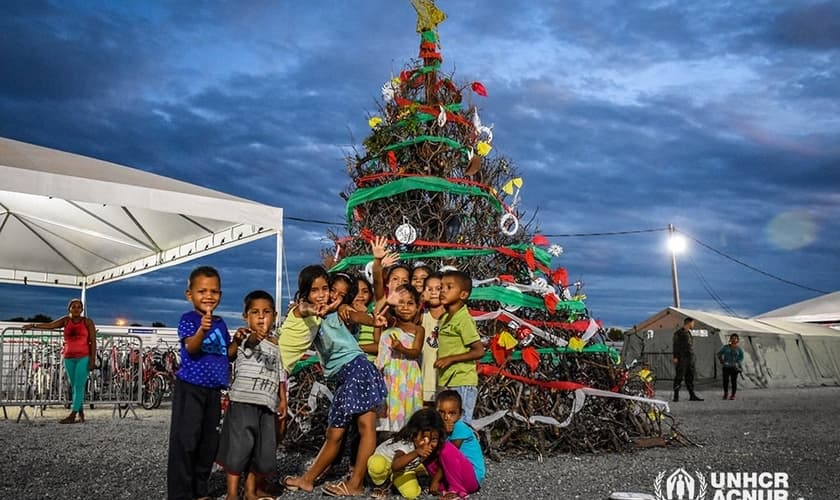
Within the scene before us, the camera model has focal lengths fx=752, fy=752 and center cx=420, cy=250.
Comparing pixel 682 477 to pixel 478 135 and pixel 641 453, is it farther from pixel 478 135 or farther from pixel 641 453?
pixel 478 135

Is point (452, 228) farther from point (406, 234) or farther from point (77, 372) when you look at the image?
point (77, 372)

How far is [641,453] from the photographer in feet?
19.3

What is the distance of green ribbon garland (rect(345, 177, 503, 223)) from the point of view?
5.92 m

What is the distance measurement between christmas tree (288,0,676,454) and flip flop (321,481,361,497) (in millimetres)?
1353

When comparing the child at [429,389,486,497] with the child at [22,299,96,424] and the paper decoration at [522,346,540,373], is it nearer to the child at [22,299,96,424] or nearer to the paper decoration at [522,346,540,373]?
the paper decoration at [522,346,540,373]

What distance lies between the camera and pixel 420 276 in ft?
16.7

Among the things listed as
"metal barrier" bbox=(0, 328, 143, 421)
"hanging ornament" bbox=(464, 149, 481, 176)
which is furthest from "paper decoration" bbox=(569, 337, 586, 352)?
"metal barrier" bbox=(0, 328, 143, 421)

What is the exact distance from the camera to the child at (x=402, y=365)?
4617 millimetres

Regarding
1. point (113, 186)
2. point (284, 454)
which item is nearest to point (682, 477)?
point (284, 454)

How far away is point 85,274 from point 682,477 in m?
15.2

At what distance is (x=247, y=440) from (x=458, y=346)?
1472 millimetres

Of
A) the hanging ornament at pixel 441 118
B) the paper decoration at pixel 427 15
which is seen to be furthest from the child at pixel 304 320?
the paper decoration at pixel 427 15

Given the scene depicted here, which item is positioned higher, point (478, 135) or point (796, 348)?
point (478, 135)

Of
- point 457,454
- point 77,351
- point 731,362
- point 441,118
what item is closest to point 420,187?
point 441,118
